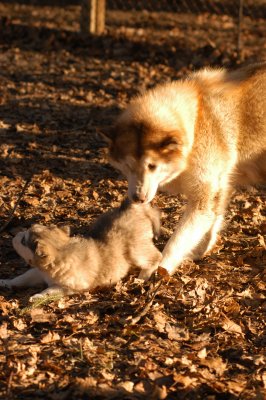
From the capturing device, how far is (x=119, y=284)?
559 centimetres

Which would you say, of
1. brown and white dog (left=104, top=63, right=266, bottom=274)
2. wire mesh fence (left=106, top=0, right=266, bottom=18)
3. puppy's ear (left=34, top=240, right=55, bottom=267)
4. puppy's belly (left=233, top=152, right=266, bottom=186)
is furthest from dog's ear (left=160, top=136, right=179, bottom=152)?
wire mesh fence (left=106, top=0, right=266, bottom=18)

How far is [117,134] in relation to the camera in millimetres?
6047


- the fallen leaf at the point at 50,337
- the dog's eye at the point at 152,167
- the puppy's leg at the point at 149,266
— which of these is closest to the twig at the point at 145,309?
the puppy's leg at the point at 149,266

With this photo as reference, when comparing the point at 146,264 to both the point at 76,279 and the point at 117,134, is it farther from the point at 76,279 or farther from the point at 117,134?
the point at 117,134

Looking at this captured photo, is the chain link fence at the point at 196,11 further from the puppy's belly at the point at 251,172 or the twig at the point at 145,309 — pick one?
the twig at the point at 145,309

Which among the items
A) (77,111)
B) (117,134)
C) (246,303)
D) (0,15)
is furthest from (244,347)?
(0,15)

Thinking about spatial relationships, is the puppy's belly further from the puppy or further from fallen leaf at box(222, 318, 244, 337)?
fallen leaf at box(222, 318, 244, 337)

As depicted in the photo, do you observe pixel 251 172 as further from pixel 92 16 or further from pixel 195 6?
pixel 195 6

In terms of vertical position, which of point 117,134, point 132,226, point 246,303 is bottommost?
point 246,303

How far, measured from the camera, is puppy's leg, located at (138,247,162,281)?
576 cm

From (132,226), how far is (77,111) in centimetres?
457

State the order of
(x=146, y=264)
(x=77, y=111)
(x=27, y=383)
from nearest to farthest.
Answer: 1. (x=27, y=383)
2. (x=146, y=264)
3. (x=77, y=111)

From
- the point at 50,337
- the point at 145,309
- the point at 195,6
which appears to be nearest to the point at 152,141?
the point at 145,309

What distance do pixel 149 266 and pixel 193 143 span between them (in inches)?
44.0
